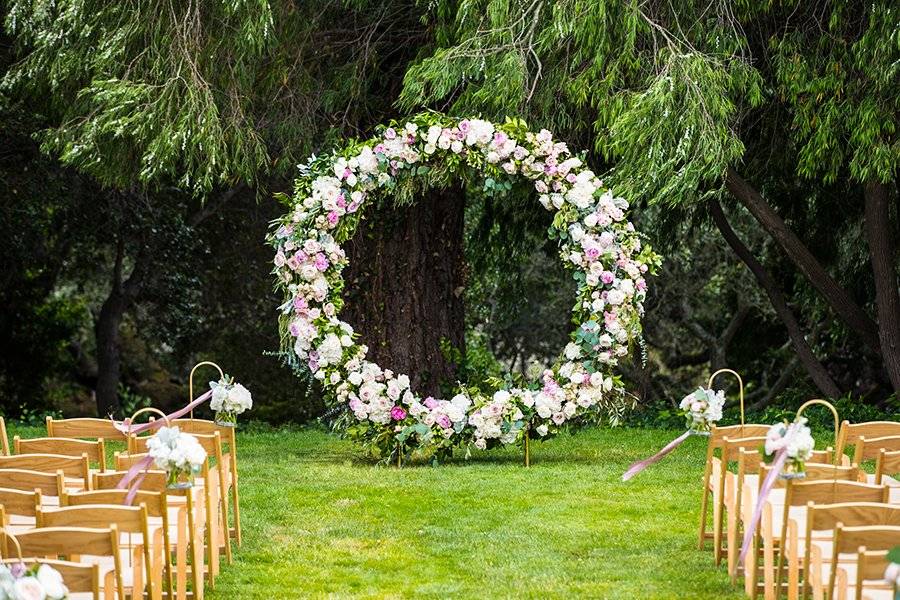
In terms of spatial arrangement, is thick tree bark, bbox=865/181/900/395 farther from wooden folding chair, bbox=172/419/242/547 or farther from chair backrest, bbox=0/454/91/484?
chair backrest, bbox=0/454/91/484

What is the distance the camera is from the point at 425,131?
10.7 metres

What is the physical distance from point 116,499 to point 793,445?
8.52 ft

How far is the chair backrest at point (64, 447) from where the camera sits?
21.8 feet

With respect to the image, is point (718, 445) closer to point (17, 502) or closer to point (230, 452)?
point (230, 452)

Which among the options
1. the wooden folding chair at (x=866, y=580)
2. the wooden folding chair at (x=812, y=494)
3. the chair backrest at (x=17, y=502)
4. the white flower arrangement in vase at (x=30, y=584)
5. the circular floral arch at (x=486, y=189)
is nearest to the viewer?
the white flower arrangement in vase at (x=30, y=584)

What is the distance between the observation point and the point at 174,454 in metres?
5.56

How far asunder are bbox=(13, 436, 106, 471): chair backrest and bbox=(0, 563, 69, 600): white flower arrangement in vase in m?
3.05

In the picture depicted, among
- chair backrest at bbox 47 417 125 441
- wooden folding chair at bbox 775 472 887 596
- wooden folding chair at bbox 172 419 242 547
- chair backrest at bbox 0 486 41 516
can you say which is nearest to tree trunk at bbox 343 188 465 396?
wooden folding chair at bbox 172 419 242 547

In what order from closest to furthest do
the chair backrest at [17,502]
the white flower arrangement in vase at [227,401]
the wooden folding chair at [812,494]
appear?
the chair backrest at [17,502] < the wooden folding chair at [812,494] < the white flower arrangement in vase at [227,401]

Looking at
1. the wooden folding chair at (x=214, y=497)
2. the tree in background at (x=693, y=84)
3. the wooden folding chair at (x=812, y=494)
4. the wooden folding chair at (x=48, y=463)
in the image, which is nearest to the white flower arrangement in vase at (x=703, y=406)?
the wooden folding chair at (x=812, y=494)

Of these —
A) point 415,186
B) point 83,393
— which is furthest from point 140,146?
point 83,393

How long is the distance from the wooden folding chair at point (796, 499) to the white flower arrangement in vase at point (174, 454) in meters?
2.34

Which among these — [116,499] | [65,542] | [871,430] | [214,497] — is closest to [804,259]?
[871,430]

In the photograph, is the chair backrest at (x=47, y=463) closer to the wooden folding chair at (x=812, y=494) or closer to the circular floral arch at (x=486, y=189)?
the wooden folding chair at (x=812, y=494)
